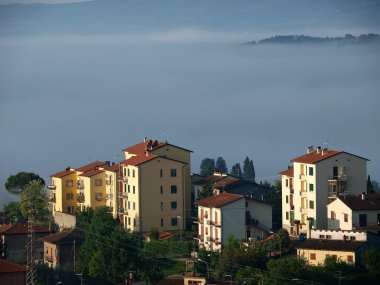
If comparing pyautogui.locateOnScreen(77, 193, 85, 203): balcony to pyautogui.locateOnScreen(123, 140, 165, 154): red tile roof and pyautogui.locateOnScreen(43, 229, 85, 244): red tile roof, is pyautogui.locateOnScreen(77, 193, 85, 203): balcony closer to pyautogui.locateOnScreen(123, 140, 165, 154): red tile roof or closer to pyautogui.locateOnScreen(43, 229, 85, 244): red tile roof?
pyautogui.locateOnScreen(123, 140, 165, 154): red tile roof

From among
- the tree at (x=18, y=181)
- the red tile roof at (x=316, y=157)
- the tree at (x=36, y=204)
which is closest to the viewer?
the red tile roof at (x=316, y=157)

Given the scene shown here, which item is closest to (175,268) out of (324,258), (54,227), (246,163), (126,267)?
(126,267)

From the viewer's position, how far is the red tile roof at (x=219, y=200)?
49.0 metres

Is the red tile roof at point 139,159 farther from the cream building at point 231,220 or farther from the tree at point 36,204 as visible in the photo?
the cream building at point 231,220

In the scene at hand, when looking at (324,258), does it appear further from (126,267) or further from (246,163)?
(246,163)

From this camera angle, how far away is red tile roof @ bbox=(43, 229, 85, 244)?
49.2 m

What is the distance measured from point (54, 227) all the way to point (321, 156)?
35.3ft

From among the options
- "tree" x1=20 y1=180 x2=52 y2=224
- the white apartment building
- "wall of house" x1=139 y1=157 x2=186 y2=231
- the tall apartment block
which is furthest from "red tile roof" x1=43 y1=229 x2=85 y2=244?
the white apartment building

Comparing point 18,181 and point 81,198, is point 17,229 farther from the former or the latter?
point 18,181

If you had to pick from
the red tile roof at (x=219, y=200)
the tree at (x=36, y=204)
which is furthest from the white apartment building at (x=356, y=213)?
the tree at (x=36, y=204)

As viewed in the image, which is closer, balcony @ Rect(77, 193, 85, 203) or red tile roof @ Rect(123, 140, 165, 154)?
red tile roof @ Rect(123, 140, 165, 154)

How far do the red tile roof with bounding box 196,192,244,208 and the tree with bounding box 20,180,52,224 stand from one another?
7494 millimetres

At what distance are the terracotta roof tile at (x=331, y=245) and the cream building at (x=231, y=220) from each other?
4.14m

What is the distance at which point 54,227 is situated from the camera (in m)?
56.4
